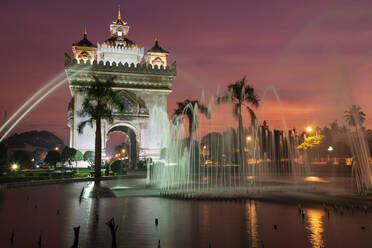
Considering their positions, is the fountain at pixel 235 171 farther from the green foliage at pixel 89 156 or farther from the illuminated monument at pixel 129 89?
the green foliage at pixel 89 156

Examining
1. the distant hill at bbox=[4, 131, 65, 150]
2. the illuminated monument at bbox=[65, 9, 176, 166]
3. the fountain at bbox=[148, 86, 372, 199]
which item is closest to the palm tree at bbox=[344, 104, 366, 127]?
the fountain at bbox=[148, 86, 372, 199]

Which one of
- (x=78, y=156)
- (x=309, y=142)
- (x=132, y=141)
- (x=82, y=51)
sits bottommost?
(x=78, y=156)

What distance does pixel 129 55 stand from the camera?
50.1m

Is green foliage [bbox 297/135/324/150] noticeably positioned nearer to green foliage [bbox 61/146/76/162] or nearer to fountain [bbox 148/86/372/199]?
fountain [bbox 148/86/372/199]

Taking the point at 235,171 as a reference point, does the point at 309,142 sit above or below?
above

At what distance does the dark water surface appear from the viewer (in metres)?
6.49

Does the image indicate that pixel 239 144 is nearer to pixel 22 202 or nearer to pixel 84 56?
pixel 22 202

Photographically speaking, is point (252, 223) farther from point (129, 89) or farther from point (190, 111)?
point (129, 89)

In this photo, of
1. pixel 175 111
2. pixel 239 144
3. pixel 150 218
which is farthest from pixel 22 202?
pixel 175 111

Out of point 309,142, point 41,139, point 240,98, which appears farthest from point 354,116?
point 41,139

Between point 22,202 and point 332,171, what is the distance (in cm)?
2844

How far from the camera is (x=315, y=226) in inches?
305

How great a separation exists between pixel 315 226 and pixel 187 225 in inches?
125

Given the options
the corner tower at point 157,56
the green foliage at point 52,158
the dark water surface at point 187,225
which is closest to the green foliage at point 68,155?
the green foliage at point 52,158
